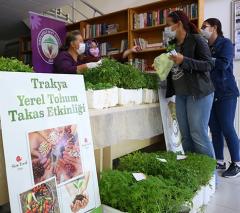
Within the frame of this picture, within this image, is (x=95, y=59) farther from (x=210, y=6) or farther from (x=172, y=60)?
(x=210, y=6)

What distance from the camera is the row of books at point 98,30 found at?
191 inches

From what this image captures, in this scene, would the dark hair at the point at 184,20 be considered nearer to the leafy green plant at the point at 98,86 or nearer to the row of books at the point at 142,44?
the leafy green plant at the point at 98,86

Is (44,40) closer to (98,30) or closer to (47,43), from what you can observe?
(47,43)

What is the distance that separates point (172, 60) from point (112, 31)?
2.90m

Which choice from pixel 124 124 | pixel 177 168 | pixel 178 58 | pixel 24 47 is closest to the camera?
pixel 177 168

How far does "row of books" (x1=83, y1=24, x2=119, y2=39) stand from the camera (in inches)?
191

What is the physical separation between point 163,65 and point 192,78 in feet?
0.84

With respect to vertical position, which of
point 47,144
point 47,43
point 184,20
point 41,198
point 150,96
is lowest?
point 41,198

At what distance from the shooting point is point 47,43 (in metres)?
4.90

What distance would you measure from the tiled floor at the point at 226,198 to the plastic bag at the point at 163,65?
1.02m

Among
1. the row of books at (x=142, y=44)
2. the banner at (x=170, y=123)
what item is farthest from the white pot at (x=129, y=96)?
the row of books at (x=142, y=44)

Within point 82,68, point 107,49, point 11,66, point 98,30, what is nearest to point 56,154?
point 11,66

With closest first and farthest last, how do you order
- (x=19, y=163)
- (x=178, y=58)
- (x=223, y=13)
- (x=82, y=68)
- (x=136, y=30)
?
(x=19, y=163), (x=178, y=58), (x=82, y=68), (x=223, y=13), (x=136, y=30)

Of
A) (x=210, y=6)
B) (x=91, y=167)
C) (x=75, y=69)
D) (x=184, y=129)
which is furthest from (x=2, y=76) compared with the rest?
(x=210, y=6)
